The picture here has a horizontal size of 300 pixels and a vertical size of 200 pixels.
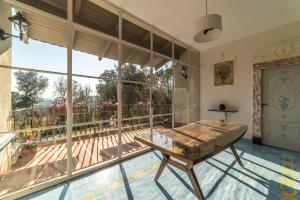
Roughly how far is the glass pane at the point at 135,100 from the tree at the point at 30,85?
1484 millimetres

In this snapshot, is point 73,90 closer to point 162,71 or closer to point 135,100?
point 135,100

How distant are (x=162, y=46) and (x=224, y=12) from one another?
176 cm

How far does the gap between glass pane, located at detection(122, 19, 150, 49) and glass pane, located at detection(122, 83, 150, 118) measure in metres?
1.07

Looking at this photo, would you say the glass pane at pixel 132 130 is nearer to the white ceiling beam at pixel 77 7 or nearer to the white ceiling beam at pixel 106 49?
the white ceiling beam at pixel 106 49

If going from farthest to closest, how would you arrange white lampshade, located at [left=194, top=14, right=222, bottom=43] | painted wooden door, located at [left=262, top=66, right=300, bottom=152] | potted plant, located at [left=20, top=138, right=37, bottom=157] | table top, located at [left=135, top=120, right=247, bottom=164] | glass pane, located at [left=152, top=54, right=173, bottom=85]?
glass pane, located at [left=152, top=54, right=173, bottom=85], painted wooden door, located at [left=262, top=66, right=300, bottom=152], potted plant, located at [left=20, top=138, right=37, bottom=157], white lampshade, located at [left=194, top=14, right=222, bottom=43], table top, located at [left=135, top=120, right=247, bottom=164]

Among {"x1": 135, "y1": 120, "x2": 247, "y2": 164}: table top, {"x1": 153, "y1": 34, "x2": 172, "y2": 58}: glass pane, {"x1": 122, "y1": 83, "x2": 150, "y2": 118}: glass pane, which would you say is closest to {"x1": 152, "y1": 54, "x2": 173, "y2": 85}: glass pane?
{"x1": 153, "y1": 34, "x2": 172, "y2": 58}: glass pane

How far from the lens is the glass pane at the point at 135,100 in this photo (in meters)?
3.37

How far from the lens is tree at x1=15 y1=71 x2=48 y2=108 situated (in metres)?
2.16

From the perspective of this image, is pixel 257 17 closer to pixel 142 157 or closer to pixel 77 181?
pixel 142 157

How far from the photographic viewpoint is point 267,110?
4.15 meters

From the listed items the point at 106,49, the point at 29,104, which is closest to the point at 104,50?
the point at 106,49

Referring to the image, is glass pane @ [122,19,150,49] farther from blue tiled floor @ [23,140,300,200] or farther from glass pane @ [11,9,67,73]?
blue tiled floor @ [23,140,300,200]

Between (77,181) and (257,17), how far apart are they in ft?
16.8

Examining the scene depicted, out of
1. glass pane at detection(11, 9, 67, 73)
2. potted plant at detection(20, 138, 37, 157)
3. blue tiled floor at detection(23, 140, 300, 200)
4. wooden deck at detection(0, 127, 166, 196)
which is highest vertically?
glass pane at detection(11, 9, 67, 73)
